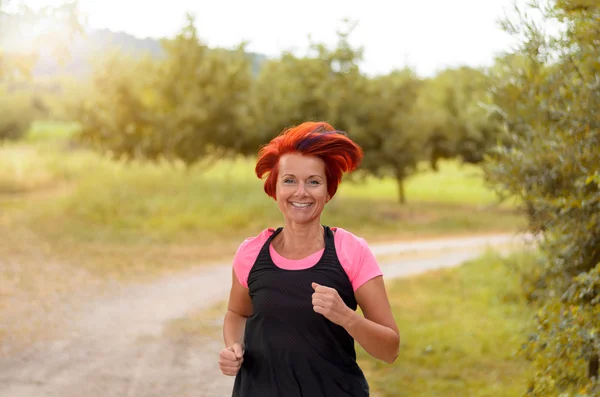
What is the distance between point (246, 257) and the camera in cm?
321

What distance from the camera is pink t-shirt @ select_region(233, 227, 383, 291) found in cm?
303

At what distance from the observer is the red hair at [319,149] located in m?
3.06

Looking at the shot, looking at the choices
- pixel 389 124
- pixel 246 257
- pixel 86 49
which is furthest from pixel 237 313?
pixel 86 49

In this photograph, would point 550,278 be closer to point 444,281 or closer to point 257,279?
point 257,279

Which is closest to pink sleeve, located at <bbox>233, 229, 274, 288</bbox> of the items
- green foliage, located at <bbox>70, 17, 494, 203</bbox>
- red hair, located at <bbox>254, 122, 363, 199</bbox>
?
red hair, located at <bbox>254, 122, 363, 199</bbox>

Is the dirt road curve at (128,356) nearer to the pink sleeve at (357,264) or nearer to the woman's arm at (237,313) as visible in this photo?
the woman's arm at (237,313)

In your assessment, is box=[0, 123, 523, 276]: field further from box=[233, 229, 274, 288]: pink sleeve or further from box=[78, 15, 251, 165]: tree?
box=[233, 229, 274, 288]: pink sleeve

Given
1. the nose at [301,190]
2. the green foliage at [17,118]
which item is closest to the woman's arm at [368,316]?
the nose at [301,190]

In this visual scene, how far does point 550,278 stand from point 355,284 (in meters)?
4.47

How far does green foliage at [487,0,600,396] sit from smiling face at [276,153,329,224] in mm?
2304

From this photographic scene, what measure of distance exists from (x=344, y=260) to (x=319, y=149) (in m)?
0.45

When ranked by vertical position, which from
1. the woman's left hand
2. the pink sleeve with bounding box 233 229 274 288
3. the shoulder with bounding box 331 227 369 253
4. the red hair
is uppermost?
the red hair

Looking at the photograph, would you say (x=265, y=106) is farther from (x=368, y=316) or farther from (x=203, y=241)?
(x=368, y=316)

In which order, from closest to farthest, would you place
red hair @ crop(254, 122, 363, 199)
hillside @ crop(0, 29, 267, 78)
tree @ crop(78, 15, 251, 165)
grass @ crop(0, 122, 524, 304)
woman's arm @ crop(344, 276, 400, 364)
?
1. woman's arm @ crop(344, 276, 400, 364)
2. red hair @ crop(254, 122, 363, 199)
3. hillside @ crop(0, 29, 267, 78)
4. grass @ crop(0, 122, 524, 304)
5. tree @ crop(78, 15, 251, 165)
